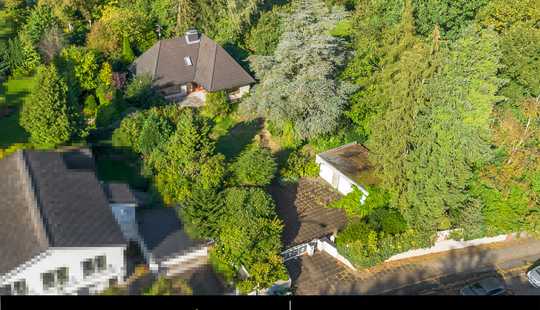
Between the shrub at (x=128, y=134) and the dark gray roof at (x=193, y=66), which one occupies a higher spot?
the dark gray roof at (x=193, y=66)

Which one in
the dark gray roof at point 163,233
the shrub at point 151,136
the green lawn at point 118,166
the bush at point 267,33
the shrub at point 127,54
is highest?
the bush at point 267,33

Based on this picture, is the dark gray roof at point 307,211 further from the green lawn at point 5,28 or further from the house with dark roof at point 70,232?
the green lawn at point 5,28

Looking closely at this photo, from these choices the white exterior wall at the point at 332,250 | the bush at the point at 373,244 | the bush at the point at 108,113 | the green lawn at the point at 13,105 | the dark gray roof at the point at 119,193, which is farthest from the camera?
the bush at the point at 108,113

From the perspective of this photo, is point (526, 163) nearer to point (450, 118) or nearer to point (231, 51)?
point (450, 118)

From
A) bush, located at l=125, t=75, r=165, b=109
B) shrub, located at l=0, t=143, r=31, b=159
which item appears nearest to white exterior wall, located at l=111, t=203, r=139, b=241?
shrub, located at l=0, t=143, r=31, b=159

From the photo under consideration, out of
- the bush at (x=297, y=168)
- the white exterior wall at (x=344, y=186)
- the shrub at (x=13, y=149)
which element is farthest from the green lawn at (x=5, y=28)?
the white exterior wall at (x=344, y=186)

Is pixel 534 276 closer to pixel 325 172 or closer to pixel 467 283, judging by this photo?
pixel 467 283

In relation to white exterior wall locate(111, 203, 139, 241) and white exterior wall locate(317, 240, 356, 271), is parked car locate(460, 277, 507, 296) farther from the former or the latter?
white exterior wall locate(111, 203, 139, 241)
